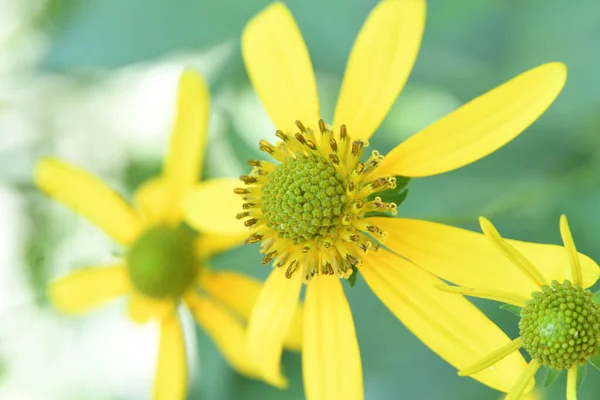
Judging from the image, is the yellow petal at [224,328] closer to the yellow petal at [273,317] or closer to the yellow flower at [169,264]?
the yellow flower at [169,264]

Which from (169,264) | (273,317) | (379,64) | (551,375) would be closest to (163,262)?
(169,264)

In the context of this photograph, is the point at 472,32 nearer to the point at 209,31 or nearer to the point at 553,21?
the point at 553,21

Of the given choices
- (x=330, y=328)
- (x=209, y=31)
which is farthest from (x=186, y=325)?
(x=330, y=328)

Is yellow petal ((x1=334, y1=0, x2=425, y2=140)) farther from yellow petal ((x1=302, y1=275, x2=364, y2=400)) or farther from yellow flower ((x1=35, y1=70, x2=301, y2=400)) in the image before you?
yellow flower ((x1=35, y1=70, x2=301, y2=400))

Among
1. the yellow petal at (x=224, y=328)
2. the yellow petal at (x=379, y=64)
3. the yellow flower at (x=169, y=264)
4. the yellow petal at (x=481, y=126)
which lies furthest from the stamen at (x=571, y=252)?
the yellow petal at (x=224, y=328)

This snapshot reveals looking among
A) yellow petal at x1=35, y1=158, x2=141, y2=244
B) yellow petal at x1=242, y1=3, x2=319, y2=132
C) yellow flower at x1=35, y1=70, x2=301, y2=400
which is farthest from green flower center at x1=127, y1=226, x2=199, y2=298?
yellow petal at x1=242, y1=3, x2=319, y2=132

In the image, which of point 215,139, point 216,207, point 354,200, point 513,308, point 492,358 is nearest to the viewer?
point 492,358

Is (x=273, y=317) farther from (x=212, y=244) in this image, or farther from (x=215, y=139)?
(x=215, y=139)
